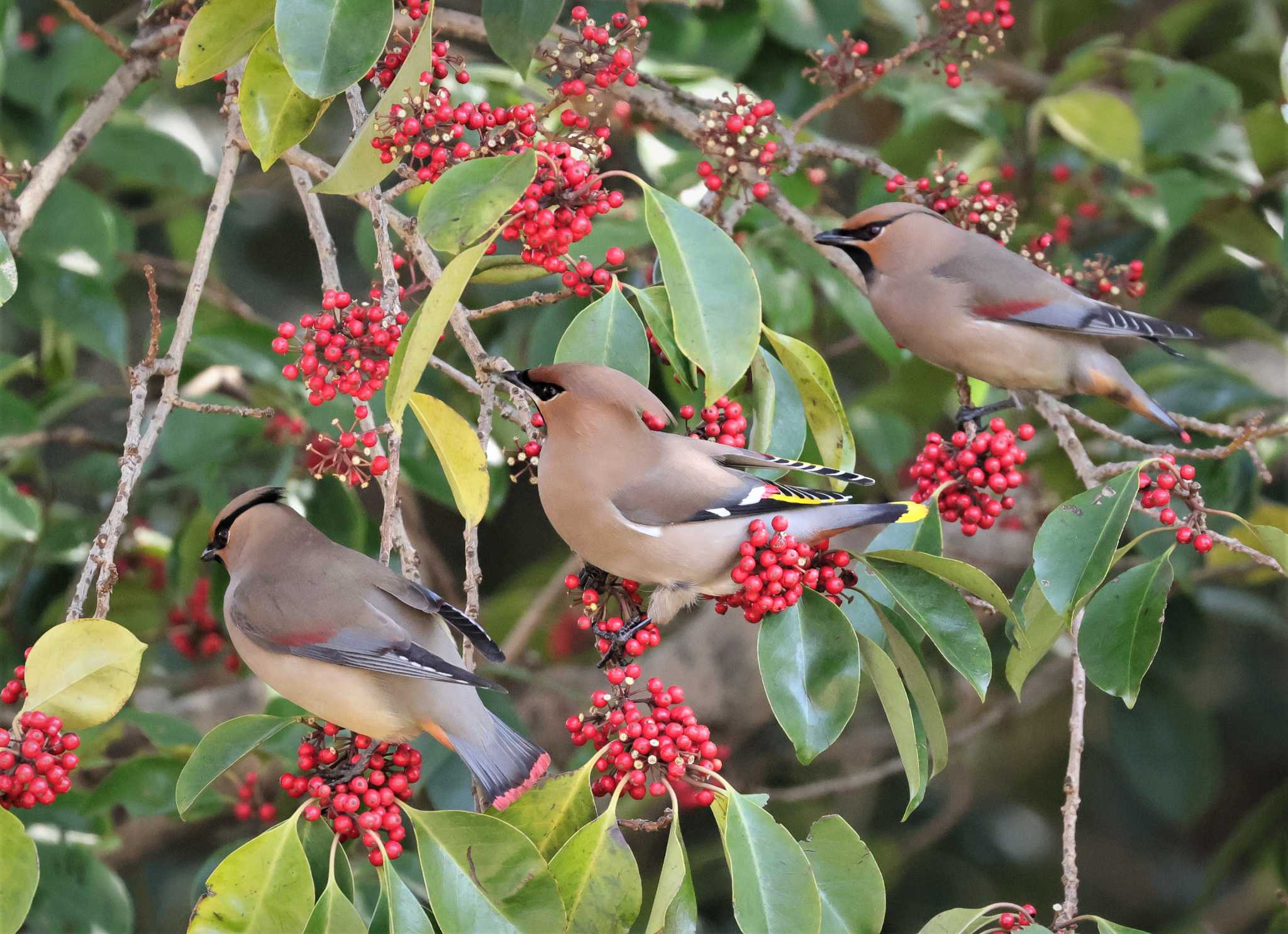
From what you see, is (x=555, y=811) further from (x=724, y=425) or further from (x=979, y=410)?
(x=979, y=410)

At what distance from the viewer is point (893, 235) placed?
325cm

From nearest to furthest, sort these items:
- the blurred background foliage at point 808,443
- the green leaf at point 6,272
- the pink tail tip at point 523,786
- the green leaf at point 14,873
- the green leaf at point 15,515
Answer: the green leaf at point 14,873, the green leaf at point 6,272, the pink tail tip at point 523,786, the green leaf at point 15,515, the blurred background foliage at point 808,443

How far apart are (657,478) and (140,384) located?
87 cm

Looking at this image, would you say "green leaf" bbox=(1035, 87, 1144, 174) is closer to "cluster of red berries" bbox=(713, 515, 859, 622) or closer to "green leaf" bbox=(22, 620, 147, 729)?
"cluster of red berries" bbox=(713, 515, 859, 622)

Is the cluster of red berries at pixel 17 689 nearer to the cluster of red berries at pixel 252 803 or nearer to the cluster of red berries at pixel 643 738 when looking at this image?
the cluster of red berries at pixel 643 738

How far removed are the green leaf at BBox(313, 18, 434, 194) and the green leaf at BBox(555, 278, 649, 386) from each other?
448 millimetres

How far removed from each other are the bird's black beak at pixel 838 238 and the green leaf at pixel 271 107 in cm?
127

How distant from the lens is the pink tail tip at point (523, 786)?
2.36 meters

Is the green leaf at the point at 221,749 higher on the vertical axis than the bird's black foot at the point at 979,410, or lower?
lower

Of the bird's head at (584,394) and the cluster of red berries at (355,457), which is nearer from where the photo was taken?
the cluster of red berries at (355,457)

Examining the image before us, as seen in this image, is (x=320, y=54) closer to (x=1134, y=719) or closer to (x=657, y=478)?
(x=657, y=478)

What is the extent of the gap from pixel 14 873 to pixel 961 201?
2.32 meters

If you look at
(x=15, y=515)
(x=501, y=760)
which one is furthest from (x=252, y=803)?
(x=501, y=760)

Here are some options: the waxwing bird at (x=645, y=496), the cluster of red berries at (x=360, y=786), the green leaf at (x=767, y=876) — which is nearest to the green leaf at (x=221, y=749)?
the cluster of red berries at (x=360, y=786)
